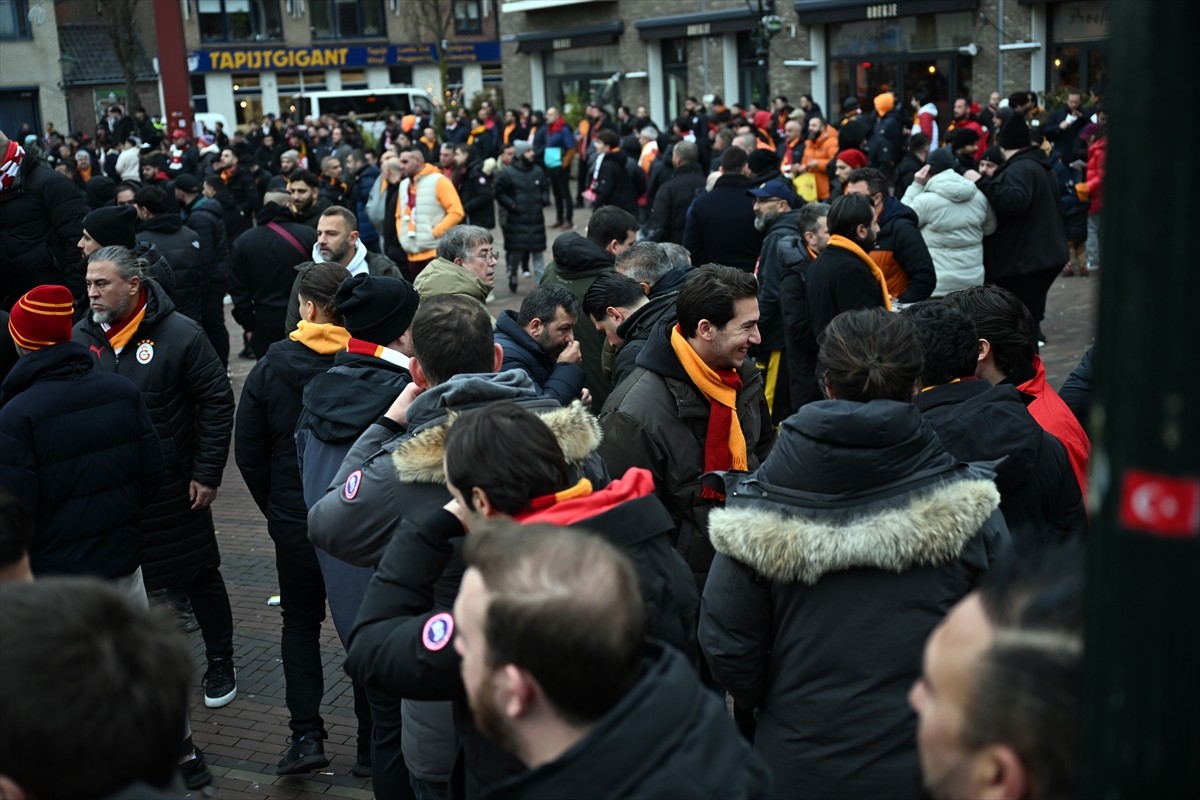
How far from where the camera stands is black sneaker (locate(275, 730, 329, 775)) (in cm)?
488

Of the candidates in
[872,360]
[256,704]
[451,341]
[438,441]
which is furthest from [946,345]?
[256,704]

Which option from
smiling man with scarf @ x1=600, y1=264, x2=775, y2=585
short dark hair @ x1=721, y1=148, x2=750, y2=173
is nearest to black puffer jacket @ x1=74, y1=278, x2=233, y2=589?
smiling man with scarf @ x1=600, y1=264, x2=775, y2=585

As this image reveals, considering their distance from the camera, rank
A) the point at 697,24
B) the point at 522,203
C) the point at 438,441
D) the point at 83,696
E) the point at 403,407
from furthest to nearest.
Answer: the point at 697,24
the point at 522,203
the point at 403,407
the point at 438,441
the point at 83,696

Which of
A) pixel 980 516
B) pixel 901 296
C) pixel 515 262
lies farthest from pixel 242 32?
pixel 980 516

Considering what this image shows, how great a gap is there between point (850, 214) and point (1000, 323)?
115 inches

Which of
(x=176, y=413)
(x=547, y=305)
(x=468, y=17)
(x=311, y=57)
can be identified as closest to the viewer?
(x=547, y=305)

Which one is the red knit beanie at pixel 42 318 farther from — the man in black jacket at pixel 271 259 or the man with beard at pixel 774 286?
the man in black jacket at pixel 271 259

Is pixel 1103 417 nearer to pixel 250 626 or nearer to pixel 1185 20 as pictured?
pixel 1185 20

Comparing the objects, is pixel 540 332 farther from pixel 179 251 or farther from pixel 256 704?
pixel 179 251

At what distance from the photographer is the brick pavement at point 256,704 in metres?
4.88

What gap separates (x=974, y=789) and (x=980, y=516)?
1.37 meters

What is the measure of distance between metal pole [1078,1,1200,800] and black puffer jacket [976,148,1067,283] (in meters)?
8.14

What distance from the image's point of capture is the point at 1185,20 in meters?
1.02

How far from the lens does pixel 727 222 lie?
943cm
